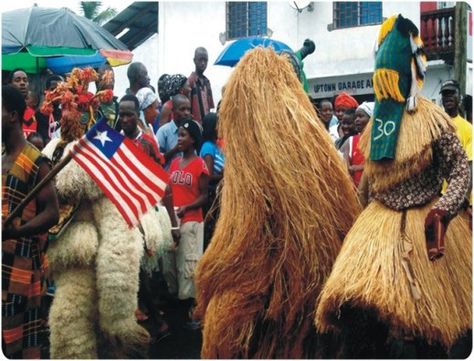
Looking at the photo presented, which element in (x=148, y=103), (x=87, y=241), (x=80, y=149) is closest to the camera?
(x=80, y=149)

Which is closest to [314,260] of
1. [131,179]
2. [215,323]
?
[215,323]

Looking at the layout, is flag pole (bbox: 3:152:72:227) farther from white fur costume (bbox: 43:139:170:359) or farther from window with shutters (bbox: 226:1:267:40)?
window with shutters (bbox: 226:1:267:40)

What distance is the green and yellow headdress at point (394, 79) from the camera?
563cm

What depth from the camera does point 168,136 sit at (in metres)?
9.18

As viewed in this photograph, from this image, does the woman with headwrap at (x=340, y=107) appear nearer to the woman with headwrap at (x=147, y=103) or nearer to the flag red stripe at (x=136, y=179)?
the woman with headwrap at (x=147, y=103)

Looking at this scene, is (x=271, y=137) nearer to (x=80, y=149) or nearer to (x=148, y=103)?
(x=80, y=149)

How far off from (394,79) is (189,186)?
8.70 feet

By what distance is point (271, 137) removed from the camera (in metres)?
5.57

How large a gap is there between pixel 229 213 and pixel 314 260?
570mm

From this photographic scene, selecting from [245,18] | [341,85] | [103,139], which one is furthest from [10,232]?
[245,18]

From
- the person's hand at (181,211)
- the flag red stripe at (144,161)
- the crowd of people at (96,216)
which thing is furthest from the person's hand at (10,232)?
the person's hand at (181,211)

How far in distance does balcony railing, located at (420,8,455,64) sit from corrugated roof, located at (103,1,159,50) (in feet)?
24.4

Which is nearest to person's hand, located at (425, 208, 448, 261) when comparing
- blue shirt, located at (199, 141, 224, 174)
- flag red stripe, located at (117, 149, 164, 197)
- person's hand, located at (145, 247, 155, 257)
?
flag red stripe, located at (117, 149, 164, 197)

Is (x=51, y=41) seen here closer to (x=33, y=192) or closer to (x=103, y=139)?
(x=103, y=139)
